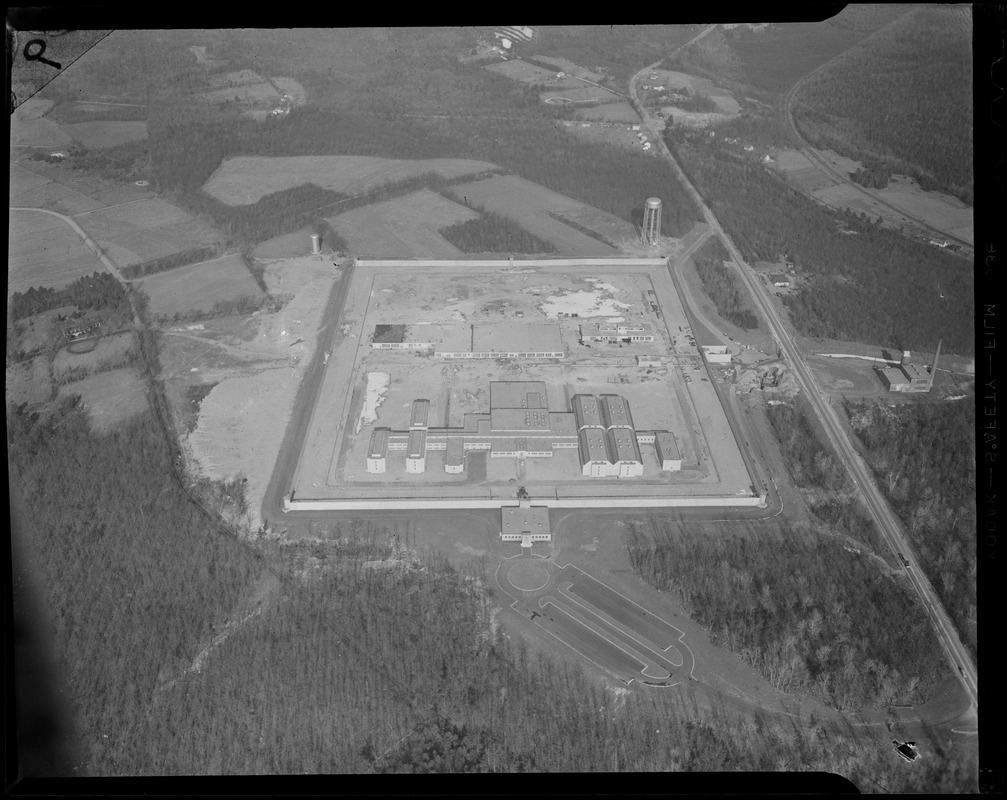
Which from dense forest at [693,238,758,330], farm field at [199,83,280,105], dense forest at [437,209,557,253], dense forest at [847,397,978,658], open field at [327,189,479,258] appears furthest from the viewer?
farm field at [199,83,280,105]

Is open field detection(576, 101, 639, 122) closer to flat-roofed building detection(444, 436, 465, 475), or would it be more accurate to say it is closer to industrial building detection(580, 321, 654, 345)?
industrial building detection(580, 321, 654, 345)

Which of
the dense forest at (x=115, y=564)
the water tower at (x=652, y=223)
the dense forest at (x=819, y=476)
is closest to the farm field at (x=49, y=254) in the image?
the dense forest at (x=115, y=564)

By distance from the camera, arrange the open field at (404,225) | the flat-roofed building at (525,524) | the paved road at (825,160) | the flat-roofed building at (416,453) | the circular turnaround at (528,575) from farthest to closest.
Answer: the open field at (404,225), the paved road at (825,160), the flat-roofed building at (416,453), the flat-roofed building at (525,524), the circular turnaround at (528,575)

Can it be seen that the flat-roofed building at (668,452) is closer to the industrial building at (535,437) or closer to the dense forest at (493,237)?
the industrial building at (535,437)

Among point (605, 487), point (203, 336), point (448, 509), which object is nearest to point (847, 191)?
point (605, 487)

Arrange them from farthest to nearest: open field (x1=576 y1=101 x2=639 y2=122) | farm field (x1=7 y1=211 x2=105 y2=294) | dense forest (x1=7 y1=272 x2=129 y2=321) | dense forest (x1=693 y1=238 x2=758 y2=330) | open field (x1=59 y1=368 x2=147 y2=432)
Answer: open field (x1=576 y1=101 x2=639 y2=122)
dense forest (x1=693 y1=238 x2=758 y2=330)
farm field (x1=7 y1=211 x2=105 y2=294)
dense forest (x1=7 y1=272 x2=129 y2=321)
open field (x1=59 y1=368 x2=147 y2=432)

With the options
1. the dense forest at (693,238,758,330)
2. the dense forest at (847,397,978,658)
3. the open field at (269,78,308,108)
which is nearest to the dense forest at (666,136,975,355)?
the dense forest at (693,238,758,330)

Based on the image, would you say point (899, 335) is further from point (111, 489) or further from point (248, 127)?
point (248, 127)

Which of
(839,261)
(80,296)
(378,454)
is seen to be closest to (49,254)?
(80,296)
